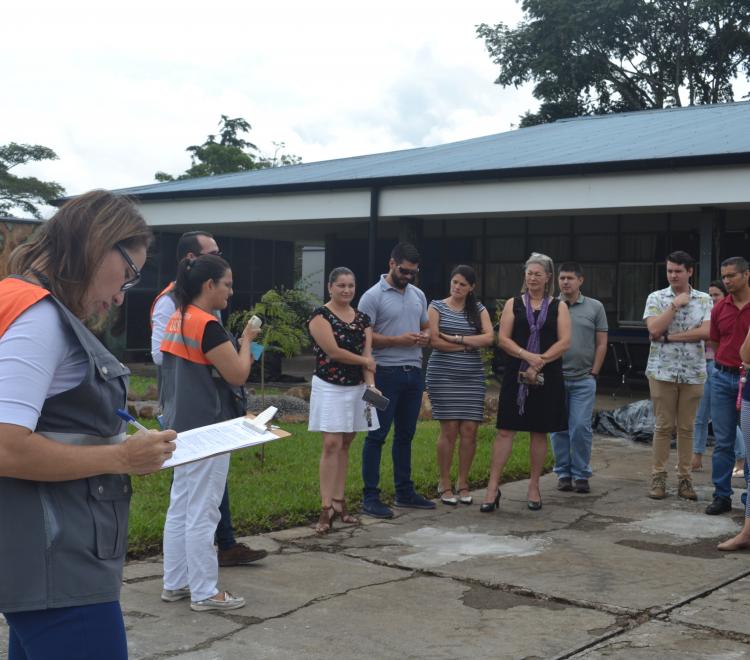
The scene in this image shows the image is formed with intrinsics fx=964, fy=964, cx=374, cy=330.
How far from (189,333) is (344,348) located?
6.83ft

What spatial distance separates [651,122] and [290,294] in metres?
7.53

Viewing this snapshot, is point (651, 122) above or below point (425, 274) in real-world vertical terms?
above

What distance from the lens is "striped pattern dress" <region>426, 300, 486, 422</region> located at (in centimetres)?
779

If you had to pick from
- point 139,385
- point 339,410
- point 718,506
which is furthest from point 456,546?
point 139,385

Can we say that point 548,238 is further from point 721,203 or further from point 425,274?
point 721,203

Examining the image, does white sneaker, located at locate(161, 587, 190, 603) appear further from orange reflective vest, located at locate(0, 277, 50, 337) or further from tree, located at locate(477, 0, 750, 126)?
tree, located at locate(477, 0, 750, 126)

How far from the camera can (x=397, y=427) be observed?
300 inches

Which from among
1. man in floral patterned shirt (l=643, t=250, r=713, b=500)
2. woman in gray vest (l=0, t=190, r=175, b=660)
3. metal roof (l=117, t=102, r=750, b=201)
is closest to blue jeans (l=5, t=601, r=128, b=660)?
woman in gray vest (l=0, t=190, r=175, b=660)

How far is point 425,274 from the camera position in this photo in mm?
20031

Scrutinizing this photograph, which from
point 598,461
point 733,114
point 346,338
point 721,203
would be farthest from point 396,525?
point 733,114

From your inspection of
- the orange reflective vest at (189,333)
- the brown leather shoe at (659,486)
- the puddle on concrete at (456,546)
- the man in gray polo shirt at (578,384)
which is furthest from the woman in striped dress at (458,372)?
the orange reflective vest at (189,333)

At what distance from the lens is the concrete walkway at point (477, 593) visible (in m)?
4.40

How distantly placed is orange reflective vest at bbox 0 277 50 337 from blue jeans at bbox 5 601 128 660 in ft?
2.13

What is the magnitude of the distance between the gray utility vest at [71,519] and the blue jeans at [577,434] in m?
6.50
